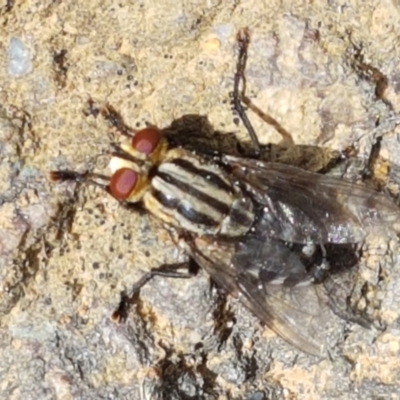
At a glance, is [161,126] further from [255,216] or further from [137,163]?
[255,216]

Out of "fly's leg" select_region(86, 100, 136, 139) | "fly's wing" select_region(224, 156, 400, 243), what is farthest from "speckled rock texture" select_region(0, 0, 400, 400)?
"fly's wing" select_region(224, 156, 400, 243)

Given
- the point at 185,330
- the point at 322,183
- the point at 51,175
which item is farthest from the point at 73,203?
the point at 322,183

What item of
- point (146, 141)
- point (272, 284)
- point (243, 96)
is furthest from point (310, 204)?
point (146, 141)

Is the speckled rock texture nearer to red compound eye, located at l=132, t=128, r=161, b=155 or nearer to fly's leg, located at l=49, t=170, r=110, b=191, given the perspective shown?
fly's leg, located at l=49, t=170, r=110, b=191

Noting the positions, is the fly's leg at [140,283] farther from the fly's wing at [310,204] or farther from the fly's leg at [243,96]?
the fly's leg at [243,96]

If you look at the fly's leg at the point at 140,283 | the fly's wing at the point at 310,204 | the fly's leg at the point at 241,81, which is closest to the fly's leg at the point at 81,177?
the fly's leg at the point at 140,283

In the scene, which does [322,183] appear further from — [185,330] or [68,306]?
[68,306]
